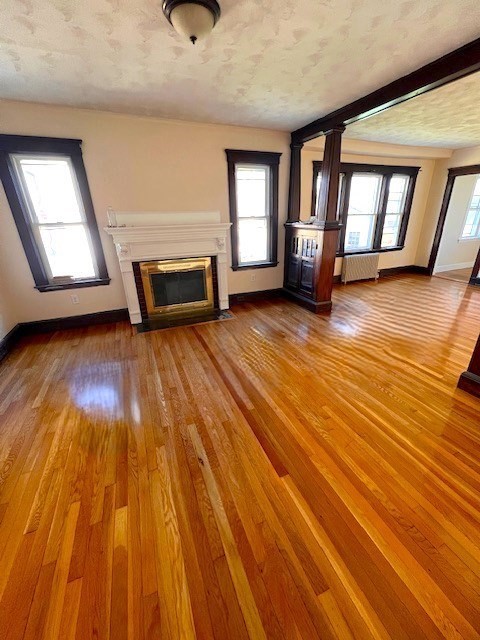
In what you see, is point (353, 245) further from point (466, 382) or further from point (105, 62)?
point (105, 62)

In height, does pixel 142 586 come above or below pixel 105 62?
below

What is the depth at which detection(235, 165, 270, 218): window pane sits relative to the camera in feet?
13.1

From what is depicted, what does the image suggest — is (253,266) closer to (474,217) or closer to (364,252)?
(364,252)

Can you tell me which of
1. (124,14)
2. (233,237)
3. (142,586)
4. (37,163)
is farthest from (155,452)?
(37,163)

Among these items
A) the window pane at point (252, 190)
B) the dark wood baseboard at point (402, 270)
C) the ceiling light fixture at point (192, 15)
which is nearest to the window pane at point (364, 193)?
the dark wood baseboard at point (402, 270)

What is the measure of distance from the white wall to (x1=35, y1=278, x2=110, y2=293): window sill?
287 inches

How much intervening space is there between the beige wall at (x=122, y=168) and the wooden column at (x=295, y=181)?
15 cm

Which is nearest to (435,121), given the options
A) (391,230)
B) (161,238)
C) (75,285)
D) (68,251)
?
(391,230)

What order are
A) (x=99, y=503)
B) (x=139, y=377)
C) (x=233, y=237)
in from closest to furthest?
(x=99, y=503) → (x=139, y=377) → (x=233, y=237)

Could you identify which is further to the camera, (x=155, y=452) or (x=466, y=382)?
(x=466, y=382)

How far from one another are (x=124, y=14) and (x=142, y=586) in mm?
3103

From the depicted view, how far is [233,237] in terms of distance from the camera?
411 centimetres

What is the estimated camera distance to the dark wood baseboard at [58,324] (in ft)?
10.3

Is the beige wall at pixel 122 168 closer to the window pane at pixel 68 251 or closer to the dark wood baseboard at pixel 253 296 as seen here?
the window pane at pixel 68 251
